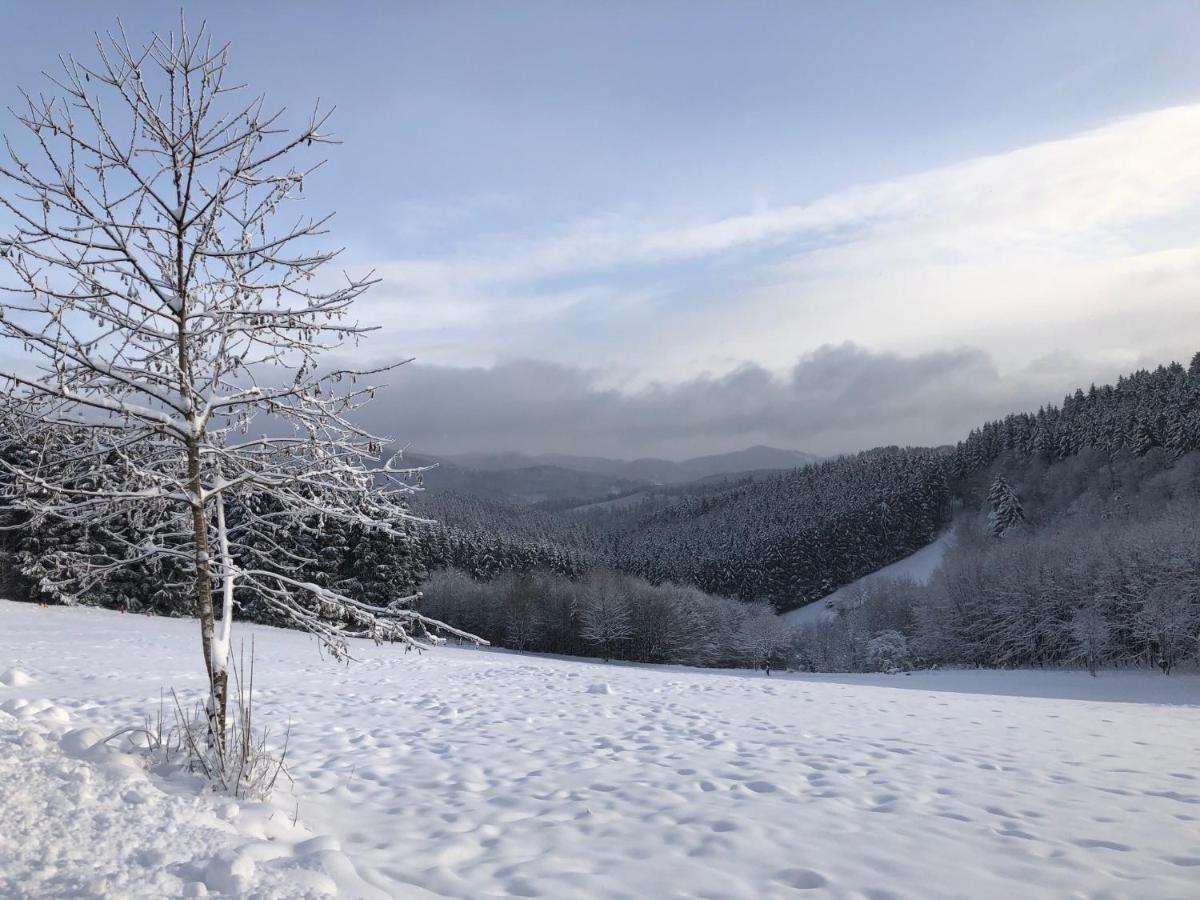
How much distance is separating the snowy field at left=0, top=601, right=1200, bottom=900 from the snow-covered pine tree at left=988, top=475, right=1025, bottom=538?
8561cm

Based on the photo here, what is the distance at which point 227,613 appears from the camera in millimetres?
5848

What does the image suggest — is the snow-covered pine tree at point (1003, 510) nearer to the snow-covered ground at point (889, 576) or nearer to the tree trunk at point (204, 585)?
the snow-covered ground at point (889, 576)

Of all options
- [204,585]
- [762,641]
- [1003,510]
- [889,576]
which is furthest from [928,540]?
[204,585]

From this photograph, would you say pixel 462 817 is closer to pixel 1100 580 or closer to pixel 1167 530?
pixel 1100 580

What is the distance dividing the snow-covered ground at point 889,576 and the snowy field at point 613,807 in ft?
265

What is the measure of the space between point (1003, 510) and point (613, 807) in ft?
Answer: 312

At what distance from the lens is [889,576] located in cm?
9156

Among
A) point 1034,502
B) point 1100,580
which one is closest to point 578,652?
point 1100,580

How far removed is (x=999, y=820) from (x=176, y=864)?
5.70 metres

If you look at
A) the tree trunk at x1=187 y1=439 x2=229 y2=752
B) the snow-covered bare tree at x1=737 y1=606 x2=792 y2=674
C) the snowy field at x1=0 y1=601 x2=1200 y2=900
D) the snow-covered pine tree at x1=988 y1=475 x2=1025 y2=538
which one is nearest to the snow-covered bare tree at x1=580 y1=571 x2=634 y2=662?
the snow-covered bare tree at x1=737 y1=606 x2=792 y2=674

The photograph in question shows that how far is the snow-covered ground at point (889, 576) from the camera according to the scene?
3474 inches

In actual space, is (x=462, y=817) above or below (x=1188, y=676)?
above

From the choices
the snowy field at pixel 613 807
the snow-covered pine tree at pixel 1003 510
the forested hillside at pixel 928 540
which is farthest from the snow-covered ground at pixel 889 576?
the snowy field at pixel 613 807

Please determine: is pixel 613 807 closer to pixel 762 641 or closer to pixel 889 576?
pixel 762 641
